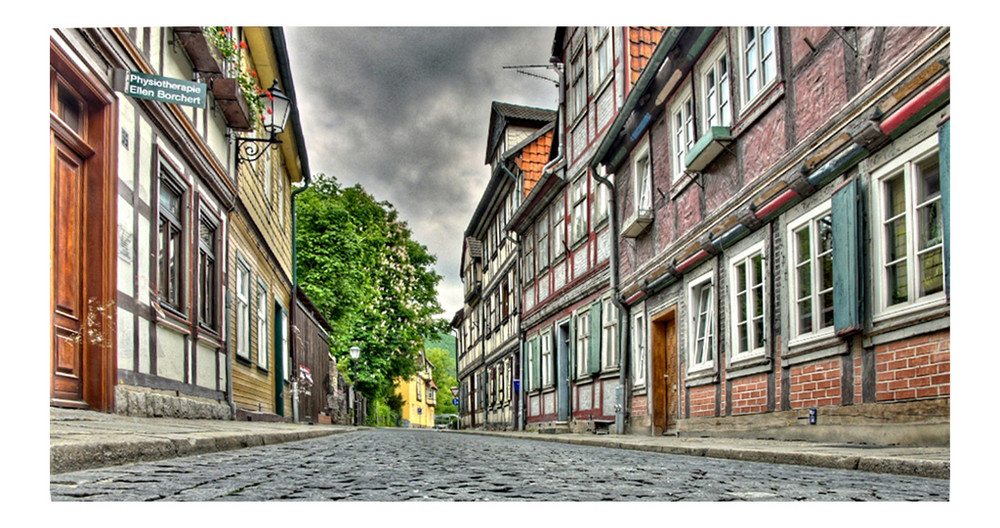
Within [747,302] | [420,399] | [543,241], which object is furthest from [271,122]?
[420,399]

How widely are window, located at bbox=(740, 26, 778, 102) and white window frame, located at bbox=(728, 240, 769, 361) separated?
1.29m

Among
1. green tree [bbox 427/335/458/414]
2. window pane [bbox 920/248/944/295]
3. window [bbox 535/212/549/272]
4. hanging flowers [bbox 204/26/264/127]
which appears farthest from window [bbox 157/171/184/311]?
green tree [bbox 427/335/458/414]

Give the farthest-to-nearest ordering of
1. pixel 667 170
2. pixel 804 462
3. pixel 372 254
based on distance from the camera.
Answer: pixel 667 170 < pixel 372 254 < pixel 804 462

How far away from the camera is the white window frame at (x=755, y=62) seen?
713 cm

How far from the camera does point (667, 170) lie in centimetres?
989

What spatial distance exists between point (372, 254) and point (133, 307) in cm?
344

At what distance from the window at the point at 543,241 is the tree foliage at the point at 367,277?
370 centimetres

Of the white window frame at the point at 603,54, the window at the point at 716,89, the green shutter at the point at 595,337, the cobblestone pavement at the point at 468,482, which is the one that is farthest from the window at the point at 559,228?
the cobblestone pavement at the point at 468,482

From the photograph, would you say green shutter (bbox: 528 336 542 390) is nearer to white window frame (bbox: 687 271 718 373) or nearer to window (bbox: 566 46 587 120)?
window (bbox: 566 46 587 120)

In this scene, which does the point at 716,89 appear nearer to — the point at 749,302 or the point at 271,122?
the point at 749,302

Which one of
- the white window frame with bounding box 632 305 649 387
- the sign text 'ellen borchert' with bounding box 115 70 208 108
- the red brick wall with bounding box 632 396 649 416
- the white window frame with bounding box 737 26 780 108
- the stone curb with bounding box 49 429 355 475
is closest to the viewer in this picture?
the stone curb with bounding box 49 429 355 475

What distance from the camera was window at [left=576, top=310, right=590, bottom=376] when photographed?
549 inches
